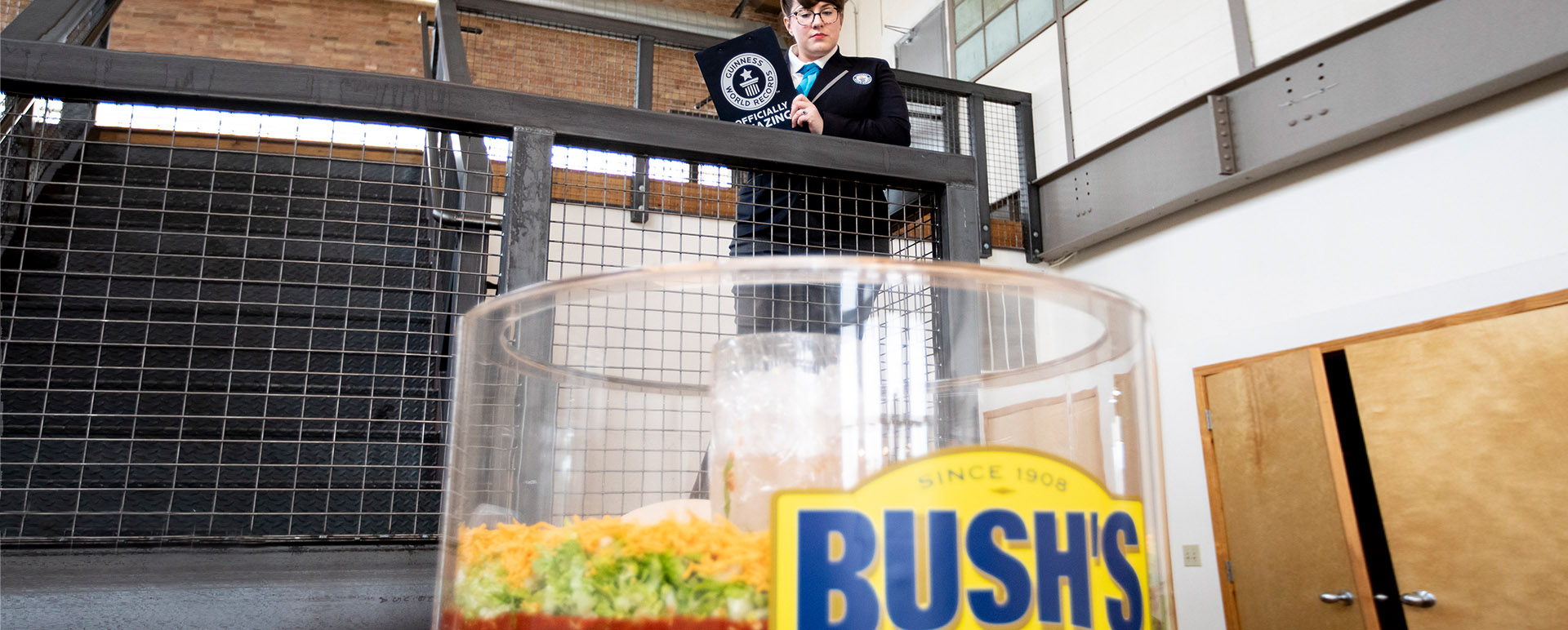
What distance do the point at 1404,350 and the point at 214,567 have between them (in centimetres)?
370

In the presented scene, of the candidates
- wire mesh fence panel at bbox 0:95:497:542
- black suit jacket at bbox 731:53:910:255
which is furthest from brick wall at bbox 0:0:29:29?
black suit jacket at bbox 731:53:910:255

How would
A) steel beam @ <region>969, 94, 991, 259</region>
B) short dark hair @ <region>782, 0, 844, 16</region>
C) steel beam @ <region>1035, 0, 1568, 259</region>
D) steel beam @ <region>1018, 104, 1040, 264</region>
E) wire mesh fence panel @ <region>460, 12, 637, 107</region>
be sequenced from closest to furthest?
short dark hair @ <region>782, 0, 844, 16</region>, steel beam @ <region>1035, 0, 1568, 259</region>, steel beam @ <region>969, 94, 991, 259</region>, steel beam @ <region>1018, 104, 1040, 264</region>, wire mesh fence panel @ <region>460, 12, 637, 107</region>

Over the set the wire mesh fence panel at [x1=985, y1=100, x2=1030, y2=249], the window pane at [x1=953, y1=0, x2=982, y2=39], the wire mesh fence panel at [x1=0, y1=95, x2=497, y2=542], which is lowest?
the wire mesh fence panel at [x1=0, y1=95, x2=497, y2=542]

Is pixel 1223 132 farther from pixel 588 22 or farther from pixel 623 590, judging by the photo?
pixel 623 590

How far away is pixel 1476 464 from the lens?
3.02 metres

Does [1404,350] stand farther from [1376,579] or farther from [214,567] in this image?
[214,567]

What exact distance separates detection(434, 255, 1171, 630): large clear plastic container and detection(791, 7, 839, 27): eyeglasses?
1073mm

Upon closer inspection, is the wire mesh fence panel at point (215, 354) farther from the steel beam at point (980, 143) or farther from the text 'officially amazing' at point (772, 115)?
the steel beam at point (980, 143)

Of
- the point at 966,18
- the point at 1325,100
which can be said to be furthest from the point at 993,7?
the point at 1325,100

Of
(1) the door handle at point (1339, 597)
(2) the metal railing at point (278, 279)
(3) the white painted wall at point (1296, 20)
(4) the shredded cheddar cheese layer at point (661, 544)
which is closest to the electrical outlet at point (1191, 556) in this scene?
(1) the door handle at point (1339, 597)

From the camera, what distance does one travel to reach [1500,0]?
9.64 ft

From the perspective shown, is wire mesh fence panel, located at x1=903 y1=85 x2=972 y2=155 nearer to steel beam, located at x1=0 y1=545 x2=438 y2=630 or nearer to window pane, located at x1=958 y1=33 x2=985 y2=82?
window pane, located at x1=958 y1=33 x2=985 y2=82

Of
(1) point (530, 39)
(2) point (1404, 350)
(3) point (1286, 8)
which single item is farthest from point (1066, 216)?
(1) point (530, 39)

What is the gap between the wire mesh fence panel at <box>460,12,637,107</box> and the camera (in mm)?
7711
